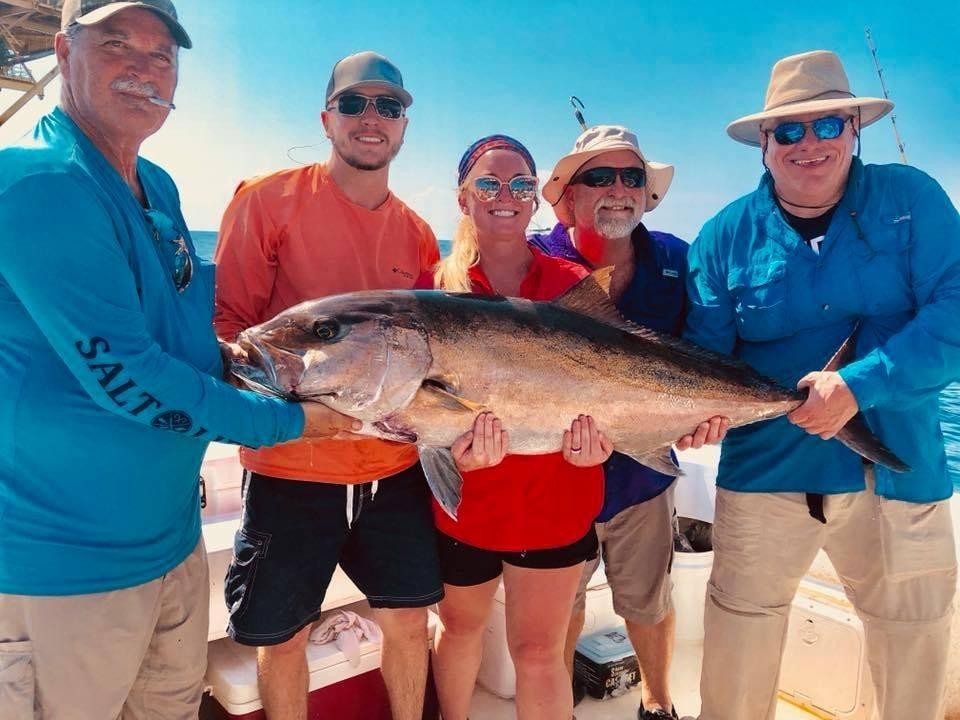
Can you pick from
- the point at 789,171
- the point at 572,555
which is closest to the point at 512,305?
the point at 572,555

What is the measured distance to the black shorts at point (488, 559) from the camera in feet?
9.87

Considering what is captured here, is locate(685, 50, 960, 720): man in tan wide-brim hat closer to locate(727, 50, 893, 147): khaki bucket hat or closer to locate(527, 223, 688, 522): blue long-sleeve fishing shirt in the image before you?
locate(727, 50, 893, 147): khaki bucket hat

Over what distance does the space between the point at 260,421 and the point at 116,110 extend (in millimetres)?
1133

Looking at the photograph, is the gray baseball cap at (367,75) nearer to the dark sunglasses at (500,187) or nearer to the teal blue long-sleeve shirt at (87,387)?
the dark sunglasses at (500,187)

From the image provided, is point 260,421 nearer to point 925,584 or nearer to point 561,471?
point 561,471

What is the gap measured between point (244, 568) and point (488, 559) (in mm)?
1074

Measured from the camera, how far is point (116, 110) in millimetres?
2256

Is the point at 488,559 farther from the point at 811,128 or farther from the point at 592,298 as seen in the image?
the point at 811,128

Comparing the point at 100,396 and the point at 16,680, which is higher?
the point at 100,396

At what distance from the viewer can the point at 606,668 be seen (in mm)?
4176

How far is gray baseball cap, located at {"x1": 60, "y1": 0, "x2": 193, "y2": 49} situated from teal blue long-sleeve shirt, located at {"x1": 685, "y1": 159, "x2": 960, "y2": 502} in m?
2.60

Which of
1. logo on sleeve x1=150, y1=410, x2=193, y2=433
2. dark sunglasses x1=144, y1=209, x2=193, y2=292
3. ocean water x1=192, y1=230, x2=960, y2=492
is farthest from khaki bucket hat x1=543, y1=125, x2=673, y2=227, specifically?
ocean water x1=192, y1=230, x2=960, y2=492

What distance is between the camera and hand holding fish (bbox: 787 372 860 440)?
2916mm

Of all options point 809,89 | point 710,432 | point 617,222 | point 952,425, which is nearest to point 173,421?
point 710,432
